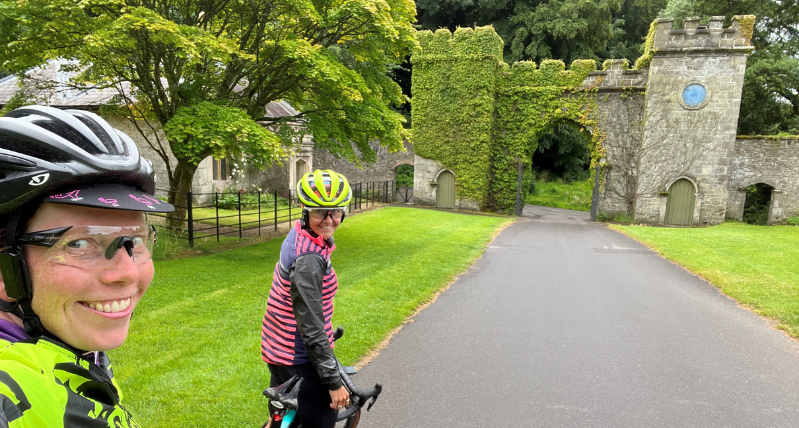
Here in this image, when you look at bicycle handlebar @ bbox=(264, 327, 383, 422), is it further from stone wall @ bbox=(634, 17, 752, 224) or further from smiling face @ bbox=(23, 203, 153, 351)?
stone wall @ bbox=(634, 17, 752, 224)

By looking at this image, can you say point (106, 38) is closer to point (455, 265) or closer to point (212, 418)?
point (212, 418)

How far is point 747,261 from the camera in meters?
11.6

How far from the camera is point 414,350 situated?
5.73 metres

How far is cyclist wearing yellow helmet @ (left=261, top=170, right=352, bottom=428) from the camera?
253 centimetres

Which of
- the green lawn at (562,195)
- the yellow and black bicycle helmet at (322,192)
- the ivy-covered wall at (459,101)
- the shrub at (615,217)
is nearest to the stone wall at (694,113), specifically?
the shrub at (615,217)

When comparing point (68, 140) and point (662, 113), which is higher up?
point (662, 113)

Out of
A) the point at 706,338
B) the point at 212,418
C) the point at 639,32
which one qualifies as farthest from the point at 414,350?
the point at 639,32

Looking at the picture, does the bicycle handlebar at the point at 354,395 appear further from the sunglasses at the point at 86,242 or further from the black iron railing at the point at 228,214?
the black iron railing at the point at 228,214

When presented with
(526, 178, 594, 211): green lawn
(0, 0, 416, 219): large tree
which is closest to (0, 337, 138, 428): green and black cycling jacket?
(0, 0, 416, 219): large tree

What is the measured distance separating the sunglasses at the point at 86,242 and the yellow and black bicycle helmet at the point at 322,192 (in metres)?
1.45

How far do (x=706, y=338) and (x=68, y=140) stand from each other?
25.6 feet

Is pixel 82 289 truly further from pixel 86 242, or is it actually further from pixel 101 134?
pixel 101 134

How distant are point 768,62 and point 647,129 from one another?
12.7 meters

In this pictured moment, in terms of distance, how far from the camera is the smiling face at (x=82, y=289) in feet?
3.94
